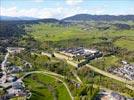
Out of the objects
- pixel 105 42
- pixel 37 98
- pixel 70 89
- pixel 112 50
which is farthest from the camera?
pixel 105 42

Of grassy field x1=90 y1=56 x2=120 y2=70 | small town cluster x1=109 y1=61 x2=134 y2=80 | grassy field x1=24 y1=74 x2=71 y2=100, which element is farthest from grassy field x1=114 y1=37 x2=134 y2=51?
grassy field x1=24 y1=74 x2=71 y2=100

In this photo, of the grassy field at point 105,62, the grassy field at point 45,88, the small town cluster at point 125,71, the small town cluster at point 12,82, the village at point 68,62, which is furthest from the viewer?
the grassy field at point 105,62

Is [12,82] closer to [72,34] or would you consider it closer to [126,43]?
[126,43]

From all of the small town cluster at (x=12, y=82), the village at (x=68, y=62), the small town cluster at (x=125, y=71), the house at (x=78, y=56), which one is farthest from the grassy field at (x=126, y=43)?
the small town cluster at (x=12, y=82)

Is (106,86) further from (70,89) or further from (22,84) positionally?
(22,84)

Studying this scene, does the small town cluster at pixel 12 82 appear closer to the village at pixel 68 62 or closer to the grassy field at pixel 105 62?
the village at pixel 68 62

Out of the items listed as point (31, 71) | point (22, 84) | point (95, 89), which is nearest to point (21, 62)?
point (31, 71)

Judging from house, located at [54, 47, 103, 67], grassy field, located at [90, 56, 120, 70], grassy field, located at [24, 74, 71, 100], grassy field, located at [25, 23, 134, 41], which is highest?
grassy field, located at [25, 23, 134, 41]

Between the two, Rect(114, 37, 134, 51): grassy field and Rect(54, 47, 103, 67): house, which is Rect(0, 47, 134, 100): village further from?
Rect(114, 37, 134, 51): grassy field
